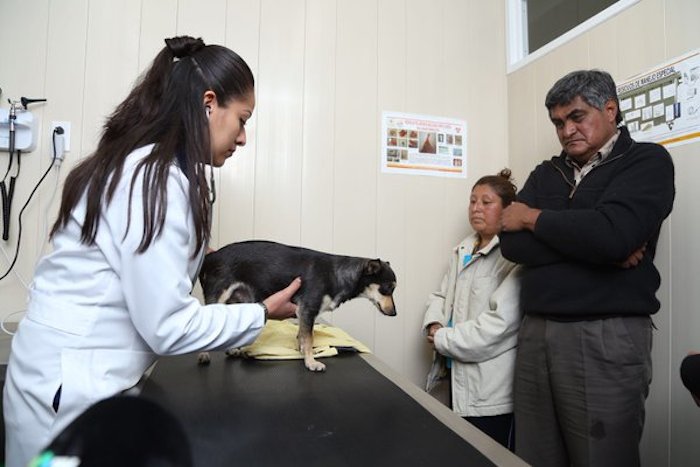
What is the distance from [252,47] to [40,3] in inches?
34.1

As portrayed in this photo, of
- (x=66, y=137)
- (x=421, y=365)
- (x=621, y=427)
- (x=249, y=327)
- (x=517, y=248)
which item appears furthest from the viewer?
(x=421, y=365)

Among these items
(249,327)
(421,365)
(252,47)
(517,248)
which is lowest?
(421,365)

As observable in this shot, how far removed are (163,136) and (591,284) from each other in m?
1.23

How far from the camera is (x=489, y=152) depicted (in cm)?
240

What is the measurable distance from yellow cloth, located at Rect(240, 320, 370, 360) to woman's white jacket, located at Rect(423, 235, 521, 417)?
462 millimetres

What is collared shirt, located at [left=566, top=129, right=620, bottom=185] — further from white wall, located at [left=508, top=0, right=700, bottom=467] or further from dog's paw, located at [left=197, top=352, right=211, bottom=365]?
dog's paw, located at [left=197, top=352, right=211, bottom=365]

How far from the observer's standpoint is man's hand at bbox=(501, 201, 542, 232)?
1.40 meters

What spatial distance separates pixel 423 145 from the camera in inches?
90.2

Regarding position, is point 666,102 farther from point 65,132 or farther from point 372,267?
point 65,132

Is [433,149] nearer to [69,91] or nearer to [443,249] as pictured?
[443,249]

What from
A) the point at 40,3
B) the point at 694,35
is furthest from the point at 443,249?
the point at 40,3

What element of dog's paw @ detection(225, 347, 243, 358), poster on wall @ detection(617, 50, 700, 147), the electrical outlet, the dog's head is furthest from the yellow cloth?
poster on wall @ detection(617, 50, 700, 147)

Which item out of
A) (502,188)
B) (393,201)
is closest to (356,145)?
(393,201)

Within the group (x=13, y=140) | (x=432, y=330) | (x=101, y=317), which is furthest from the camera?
(x=432, y=330)
